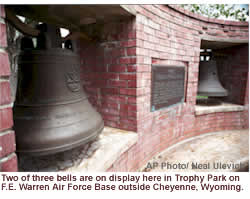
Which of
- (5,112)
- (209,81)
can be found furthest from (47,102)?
(209,81)

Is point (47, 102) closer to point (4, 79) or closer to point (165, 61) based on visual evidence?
point (4, 79)

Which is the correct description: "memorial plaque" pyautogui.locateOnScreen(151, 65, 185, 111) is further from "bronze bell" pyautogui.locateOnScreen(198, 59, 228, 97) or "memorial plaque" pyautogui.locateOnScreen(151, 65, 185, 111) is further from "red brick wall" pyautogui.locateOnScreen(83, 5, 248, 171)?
"bronze bell" pyautogui.locateOnScreen(198, 59, 228, 97)

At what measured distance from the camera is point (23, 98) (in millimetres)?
1151

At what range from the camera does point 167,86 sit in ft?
7.13

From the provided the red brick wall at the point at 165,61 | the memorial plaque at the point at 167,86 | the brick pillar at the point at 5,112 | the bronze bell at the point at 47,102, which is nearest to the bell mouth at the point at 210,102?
the red brick wall at the point at 165,61

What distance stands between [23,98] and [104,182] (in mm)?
850

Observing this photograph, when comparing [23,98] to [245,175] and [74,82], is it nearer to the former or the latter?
[74,82]

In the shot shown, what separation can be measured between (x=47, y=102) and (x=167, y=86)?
159cm

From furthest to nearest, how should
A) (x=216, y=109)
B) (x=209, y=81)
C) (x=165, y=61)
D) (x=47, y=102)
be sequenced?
(x=209, y=81)
(x=216, y=109)
(x=165, y=61)
(x=47, y=102)

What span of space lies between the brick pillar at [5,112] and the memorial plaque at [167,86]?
60.9 inches

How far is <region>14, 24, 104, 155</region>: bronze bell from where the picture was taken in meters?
1.03

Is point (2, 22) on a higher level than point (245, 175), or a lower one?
higher
